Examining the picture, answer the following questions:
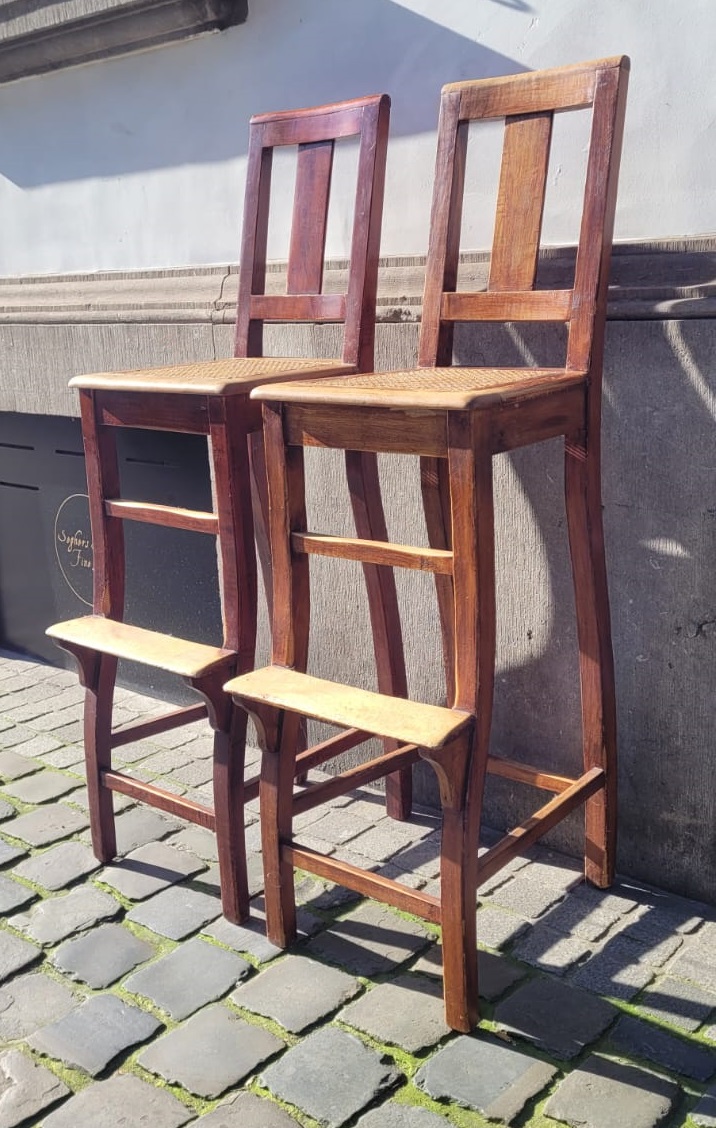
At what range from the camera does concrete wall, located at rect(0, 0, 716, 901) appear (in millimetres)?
2400

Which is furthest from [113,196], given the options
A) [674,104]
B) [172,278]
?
[674,104]

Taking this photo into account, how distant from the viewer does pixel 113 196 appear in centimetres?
361

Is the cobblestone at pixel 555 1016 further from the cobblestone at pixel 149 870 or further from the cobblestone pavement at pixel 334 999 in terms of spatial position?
the cobblestone at pixel 149 870

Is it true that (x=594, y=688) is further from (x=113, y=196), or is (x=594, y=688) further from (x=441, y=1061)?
(x=113, y=196)

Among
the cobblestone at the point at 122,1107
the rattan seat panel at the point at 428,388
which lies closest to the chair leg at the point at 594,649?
the rattan seat panel at the point at 428,388

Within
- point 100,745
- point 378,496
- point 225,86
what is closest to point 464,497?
point 378,496

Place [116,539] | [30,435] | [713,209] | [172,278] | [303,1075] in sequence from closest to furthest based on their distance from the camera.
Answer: [303,1075] < [713,209] < [116,539] < [172,278] < [30,435]

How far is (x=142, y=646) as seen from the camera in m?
2.51

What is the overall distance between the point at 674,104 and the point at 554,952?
5.67 ft

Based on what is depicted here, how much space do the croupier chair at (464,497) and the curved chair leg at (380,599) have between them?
196 mm

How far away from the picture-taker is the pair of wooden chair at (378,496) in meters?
2.08

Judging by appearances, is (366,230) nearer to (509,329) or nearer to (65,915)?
(509,329)

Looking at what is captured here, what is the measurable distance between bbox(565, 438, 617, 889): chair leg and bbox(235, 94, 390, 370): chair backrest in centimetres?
58

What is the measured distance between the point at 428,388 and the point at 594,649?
2.41 feet
